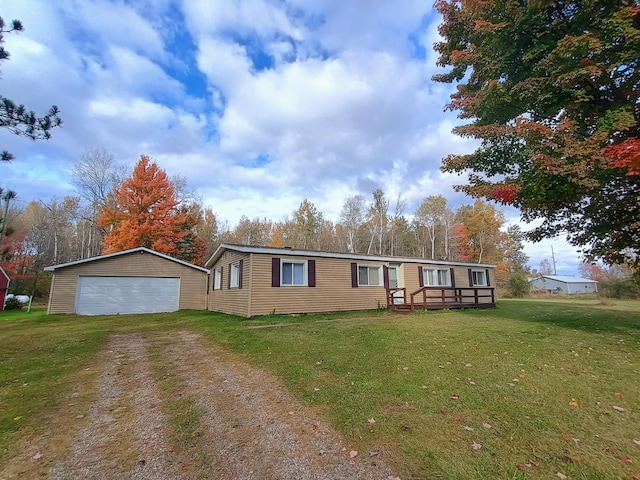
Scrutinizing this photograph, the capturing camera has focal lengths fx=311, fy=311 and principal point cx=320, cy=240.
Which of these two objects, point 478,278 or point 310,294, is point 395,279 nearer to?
point 310,294

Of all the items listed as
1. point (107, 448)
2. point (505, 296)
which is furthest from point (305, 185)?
point (107, 448)

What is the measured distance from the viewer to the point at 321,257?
1423 cm

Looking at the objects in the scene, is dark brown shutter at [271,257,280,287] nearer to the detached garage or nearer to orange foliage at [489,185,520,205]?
the detached garage

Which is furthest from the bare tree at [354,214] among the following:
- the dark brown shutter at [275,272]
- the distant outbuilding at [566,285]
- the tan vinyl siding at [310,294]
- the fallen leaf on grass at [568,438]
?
the fallen leaf on grass at [568,438]

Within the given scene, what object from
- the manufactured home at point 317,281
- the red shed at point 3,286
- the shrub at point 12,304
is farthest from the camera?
the shrub at point 12,304

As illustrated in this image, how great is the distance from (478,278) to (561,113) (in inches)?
485

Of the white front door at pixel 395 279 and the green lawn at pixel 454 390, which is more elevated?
the white front door at pixel 395 279

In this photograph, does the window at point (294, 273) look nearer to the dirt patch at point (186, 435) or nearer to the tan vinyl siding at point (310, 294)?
the tan vinyl siding at point (310, 294)

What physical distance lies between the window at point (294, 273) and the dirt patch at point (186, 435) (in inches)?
320

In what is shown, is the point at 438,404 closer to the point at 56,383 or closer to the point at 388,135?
the point at 56,383

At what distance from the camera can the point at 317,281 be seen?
14.0 m

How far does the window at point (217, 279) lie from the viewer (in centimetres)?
1655

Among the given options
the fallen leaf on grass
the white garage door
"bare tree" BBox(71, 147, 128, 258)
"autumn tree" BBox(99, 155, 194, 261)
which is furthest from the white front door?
"bare tree" BBox(71, 147, 128, 258)

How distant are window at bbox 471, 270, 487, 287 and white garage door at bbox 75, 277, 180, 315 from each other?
58.1 feet
